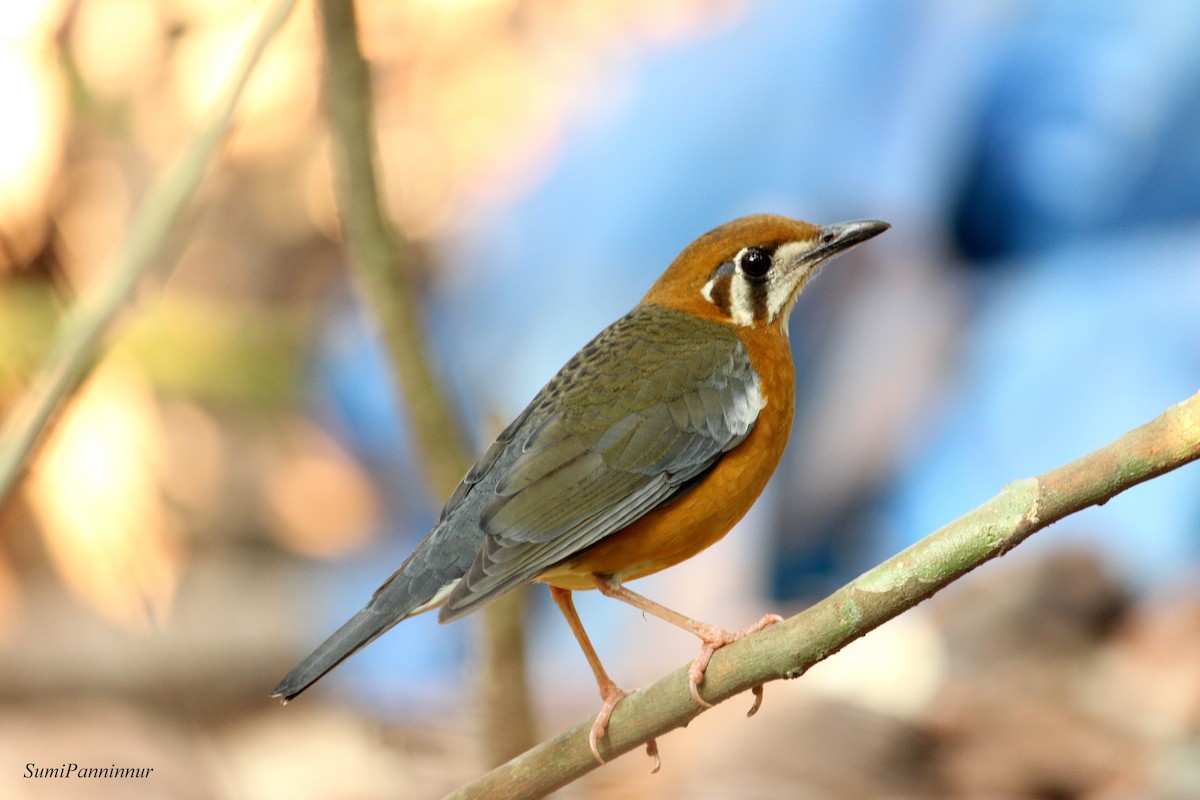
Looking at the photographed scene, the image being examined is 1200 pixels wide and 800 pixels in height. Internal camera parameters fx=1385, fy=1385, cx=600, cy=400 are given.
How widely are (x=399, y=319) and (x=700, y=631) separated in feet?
3.64

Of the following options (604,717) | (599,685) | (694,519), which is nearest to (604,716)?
(604,717)

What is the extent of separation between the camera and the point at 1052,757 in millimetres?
5266

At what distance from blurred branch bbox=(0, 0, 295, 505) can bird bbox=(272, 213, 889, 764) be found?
2.66 feet

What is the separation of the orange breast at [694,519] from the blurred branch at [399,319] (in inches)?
19.6

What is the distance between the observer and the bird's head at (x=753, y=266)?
127 inches

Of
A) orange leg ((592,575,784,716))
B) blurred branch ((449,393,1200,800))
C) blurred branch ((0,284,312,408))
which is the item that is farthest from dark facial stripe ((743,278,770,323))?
blurred branch ((0,284,312,408))

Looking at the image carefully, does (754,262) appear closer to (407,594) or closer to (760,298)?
(760,298)

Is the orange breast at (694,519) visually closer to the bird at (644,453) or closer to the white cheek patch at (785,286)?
the bird at (644,453)

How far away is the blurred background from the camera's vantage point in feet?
19.1

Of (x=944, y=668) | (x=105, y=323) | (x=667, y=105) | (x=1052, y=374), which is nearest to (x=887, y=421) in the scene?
(x=1052, y=374)

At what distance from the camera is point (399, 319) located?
11.5 feet

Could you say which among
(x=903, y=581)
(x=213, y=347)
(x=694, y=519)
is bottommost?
(x=903, y=581)

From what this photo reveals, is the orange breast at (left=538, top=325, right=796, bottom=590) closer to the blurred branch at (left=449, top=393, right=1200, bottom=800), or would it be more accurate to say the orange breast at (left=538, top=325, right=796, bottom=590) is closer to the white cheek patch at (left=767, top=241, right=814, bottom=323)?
the white cheek patch at (left=767, top=241, right=814, bottom=323)

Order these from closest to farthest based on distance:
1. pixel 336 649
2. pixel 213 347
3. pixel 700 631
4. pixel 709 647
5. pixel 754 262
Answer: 1. pixel 336 649
2. pixel 709 647
3. pixel 700 631
4. pixel 754 262
5. pixel 213 347
